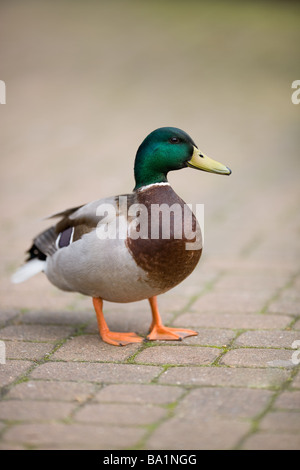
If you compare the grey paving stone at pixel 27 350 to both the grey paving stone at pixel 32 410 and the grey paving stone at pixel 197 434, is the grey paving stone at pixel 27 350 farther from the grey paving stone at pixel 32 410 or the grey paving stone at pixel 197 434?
the grey paving stone at pixel 197 434

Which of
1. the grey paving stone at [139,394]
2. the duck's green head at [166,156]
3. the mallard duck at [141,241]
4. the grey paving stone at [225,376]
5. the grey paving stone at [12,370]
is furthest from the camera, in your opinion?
the duck's green head at [166,156]

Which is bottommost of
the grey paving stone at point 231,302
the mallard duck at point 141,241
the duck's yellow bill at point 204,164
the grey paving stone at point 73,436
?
the grey paving stone at point 73,436

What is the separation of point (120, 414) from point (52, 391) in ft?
1.26

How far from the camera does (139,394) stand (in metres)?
2.84

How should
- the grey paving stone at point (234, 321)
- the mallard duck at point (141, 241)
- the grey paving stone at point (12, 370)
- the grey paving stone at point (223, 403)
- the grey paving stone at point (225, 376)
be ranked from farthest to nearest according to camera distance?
the grey paving stone at point (234, 321) → the mallard duck at point (141, 241) → the grey paving stone at point (12, 370) → the grey paving stone at point (225, 376) → the grey paving stone at point (223, 403)

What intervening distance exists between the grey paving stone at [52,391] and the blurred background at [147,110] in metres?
1.28

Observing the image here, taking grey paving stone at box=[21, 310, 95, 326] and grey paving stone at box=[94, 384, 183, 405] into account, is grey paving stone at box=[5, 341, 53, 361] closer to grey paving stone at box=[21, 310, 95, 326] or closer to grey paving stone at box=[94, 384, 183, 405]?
grey paving stone at box=[21, 310, 95, 326]

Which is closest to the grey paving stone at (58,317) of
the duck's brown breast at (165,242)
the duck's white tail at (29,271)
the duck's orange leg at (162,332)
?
the duck's white tail at (29,271)

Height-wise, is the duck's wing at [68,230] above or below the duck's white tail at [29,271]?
above

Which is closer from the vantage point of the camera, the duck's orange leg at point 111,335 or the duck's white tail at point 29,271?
the duck's orange leg at point 111,335

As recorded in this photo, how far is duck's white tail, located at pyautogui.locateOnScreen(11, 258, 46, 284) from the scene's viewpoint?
3.86 metres

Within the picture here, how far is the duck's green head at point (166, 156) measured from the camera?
3422mm

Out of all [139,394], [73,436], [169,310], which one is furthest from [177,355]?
[73,436]
